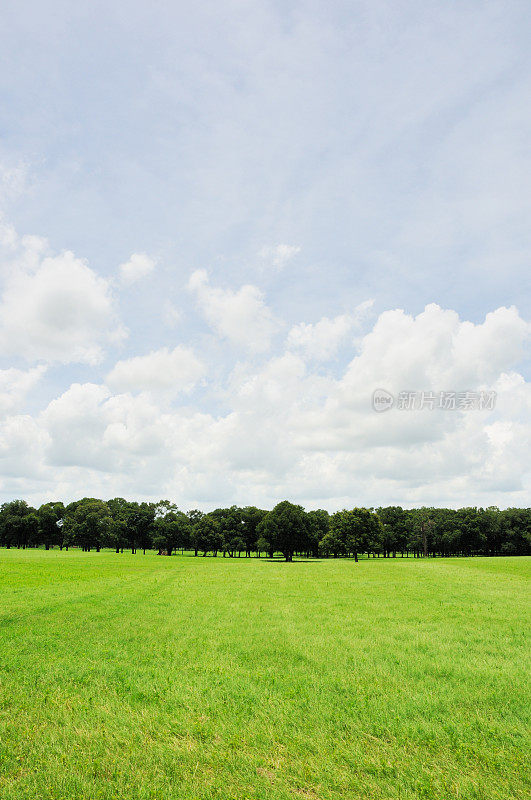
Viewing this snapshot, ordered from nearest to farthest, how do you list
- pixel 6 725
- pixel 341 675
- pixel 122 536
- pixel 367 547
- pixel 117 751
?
pixel 117 751 → pixel 6 725 → pixel 341 675 → pixel 367 547 → pixel 122 536

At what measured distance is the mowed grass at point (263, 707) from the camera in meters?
7.60

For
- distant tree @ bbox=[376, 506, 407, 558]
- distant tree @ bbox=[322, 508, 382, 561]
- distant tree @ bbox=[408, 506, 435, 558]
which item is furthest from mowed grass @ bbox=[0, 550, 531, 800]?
distant tree @ bbox=[408, 506, 435, 558]

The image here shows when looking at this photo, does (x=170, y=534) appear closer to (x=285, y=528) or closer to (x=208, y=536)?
(x=208, y=536)

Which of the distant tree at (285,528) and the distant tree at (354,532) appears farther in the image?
the distant tree at (285,528)

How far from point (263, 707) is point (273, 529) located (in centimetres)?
8925

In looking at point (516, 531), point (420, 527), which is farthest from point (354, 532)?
point (516, 531)

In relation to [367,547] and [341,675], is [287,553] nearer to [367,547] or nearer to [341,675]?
[367,547]

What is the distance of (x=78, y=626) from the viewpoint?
19078mm

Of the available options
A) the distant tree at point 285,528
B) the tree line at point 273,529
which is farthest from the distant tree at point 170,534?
the distant tree at point 285,528

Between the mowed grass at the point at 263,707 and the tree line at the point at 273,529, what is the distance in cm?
7841

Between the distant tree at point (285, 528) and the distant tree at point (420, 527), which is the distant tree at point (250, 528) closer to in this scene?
the distant tree at point (285, 528)

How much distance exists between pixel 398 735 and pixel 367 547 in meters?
87.9

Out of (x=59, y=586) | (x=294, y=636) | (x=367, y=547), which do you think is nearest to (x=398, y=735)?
(x=294, y=636)

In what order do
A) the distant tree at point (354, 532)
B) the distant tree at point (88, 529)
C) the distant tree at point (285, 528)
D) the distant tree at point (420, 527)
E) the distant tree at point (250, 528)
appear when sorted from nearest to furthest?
the distant tree at point (354, 532) → the distant tree at point (285, 528) → the distant tree at point (250, 528) → the distant tree at point (88, 529) → the distant tree at point (420, 527)
